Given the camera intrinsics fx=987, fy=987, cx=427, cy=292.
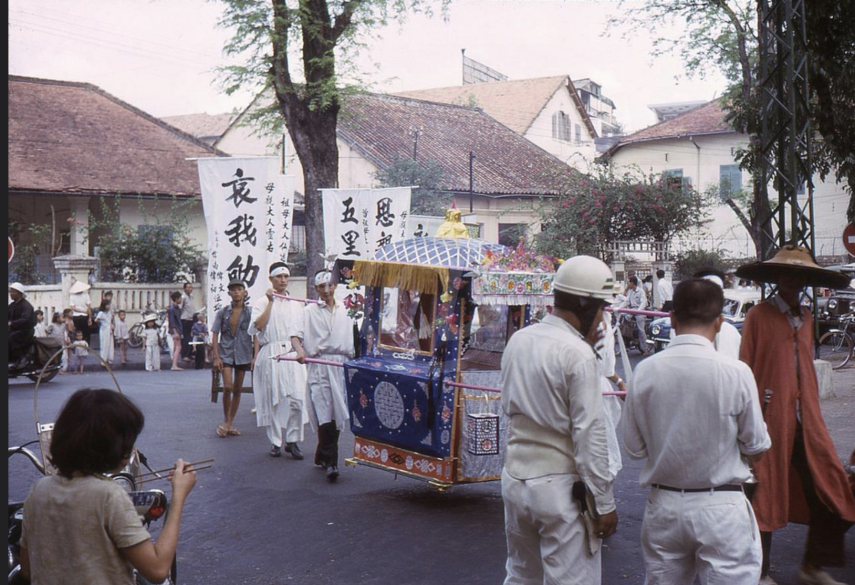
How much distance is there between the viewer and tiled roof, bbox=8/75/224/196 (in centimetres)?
2583

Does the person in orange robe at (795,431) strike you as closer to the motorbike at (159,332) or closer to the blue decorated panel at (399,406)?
the blue decorated panel at (399,406)

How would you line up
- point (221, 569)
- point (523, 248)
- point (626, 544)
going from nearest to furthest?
point (221, 569)
point (626, 544)
point (523, 248)

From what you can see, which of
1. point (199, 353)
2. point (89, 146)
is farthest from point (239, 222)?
point (89, 146)

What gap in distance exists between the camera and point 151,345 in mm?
20156

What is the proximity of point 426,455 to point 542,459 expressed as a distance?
152 inches

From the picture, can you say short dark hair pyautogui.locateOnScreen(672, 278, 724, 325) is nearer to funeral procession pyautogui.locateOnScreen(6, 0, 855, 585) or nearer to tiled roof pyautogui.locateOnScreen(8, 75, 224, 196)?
funeral procession pyautogui.locateOnScreen(6, 0, 855, 585)

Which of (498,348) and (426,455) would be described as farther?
(498,348)

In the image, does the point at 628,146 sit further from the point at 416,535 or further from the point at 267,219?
the point at 416,535

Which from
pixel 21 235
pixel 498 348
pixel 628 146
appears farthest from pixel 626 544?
pixel 628 146

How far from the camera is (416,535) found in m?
6.80

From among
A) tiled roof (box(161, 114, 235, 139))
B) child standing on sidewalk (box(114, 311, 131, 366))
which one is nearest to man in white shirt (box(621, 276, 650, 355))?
child standing on sidewalk (box(114, 311, 131, 366))

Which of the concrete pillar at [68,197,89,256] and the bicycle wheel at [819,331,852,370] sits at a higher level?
the concrete pillar at [68,197,89,256]

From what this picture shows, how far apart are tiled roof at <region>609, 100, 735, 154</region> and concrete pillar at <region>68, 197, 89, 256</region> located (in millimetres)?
20654

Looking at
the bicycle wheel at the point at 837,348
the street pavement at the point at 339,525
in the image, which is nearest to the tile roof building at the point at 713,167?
the bicycle wheel at the point at 837,348
